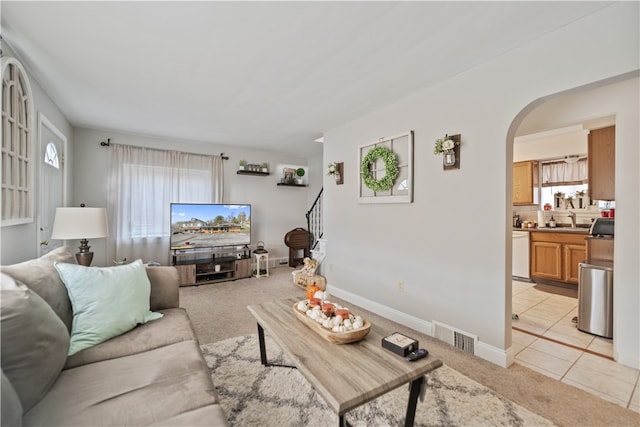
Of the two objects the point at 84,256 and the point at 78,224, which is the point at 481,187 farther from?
the point at 84,256

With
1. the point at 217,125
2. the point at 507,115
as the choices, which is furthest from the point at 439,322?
the point at 217,125

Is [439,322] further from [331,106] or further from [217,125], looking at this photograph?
[217,125]

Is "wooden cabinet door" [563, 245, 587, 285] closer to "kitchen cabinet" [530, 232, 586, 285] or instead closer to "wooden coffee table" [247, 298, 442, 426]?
"kitchen cabinet" [530, 232, 586, 285]

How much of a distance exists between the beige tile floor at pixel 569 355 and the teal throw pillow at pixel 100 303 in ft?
9.46

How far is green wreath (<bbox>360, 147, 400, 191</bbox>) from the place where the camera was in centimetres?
305

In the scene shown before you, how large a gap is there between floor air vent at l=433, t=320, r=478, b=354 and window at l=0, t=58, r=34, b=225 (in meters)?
3.45

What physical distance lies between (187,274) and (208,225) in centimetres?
85

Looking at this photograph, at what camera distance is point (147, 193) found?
453 cm

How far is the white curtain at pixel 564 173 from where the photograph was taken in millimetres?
4613

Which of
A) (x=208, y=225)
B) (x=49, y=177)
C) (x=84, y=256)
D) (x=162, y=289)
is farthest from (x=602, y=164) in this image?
(x=49, y=177)

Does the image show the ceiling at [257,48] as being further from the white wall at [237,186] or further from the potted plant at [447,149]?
the white wall at [237,186]

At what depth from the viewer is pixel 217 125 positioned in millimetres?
4000

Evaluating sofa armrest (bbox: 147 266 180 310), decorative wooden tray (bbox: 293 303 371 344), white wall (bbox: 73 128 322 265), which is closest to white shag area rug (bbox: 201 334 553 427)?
decorative wooden tray (bbox: 293 303 371 344)

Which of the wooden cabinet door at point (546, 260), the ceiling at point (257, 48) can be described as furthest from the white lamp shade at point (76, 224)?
the wooden cabinet door at point (546, 260)
